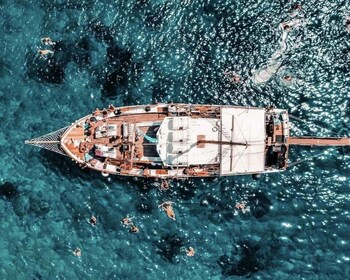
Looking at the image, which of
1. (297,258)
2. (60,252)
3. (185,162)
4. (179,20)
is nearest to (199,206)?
(185,162)

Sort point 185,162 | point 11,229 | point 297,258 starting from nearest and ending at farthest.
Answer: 1. point 185,162
2. point 297,258
3. point 11,229

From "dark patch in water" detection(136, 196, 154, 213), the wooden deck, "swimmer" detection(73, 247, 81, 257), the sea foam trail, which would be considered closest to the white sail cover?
the wooden deck

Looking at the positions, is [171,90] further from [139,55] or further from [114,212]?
[114,212]

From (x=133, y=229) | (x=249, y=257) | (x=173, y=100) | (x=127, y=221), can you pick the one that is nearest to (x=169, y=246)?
(x=133, y=229)

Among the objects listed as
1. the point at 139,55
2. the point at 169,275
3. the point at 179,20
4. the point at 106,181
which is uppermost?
the point at 179,20

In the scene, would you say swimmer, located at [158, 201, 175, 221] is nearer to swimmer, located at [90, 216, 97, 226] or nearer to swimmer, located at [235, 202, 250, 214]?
swimmer, located at [235, 202, 250, 214]

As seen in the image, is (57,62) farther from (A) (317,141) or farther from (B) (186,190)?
(A) (317,141)
